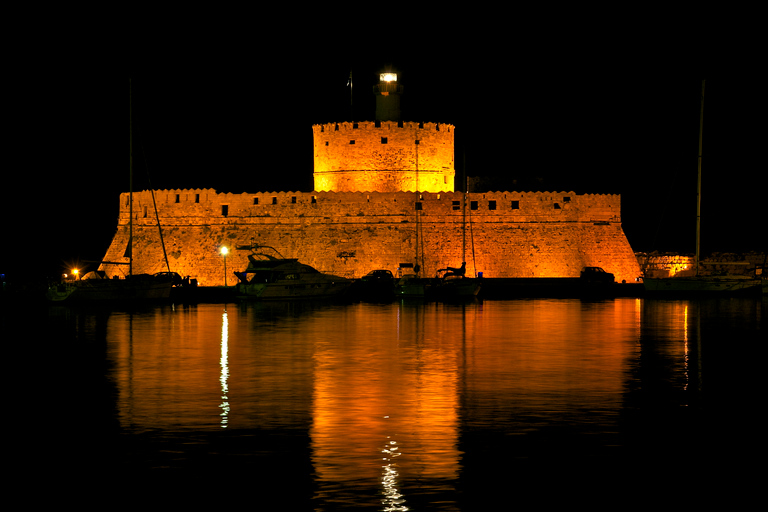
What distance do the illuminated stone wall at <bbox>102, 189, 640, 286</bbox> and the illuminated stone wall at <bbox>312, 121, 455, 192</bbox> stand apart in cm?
96

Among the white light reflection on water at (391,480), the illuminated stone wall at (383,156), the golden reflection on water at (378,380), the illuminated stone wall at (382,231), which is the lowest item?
the white light reflection on water at (391,480)

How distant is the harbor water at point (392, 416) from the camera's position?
8734 mm

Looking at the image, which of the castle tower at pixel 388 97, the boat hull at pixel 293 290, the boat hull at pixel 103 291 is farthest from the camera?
the castle tower at pixel 388 97

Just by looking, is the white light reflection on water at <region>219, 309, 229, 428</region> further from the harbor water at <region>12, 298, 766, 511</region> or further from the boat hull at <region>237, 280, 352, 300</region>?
the boat hull at <region>237, 280, 352, 300</region>

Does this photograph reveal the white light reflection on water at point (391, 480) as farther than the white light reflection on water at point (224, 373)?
No

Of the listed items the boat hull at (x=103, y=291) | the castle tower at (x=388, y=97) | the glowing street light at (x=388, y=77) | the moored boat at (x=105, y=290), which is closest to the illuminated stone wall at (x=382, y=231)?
the castle tower at (x=388, y=97)

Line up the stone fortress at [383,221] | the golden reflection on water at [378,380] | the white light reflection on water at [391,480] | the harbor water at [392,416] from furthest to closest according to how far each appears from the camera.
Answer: the stone fortress at [383,221] → the golden reflection on water at [378,380] → the harbor water at [392,416] → the white light reflection on water at [391,480]

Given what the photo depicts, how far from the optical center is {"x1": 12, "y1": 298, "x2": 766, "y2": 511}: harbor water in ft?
28.7

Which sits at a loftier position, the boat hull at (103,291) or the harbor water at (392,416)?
the boat hull at (103,291)

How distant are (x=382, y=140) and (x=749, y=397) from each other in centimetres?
2496

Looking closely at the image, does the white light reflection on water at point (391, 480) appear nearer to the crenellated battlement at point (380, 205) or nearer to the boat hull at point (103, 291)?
the boat hull at point (103, 291)

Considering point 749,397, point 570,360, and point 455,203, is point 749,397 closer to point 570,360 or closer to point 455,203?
point 570,360

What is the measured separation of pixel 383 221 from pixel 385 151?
2213 millimetres

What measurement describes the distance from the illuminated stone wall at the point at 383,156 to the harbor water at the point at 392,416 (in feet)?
51.7
